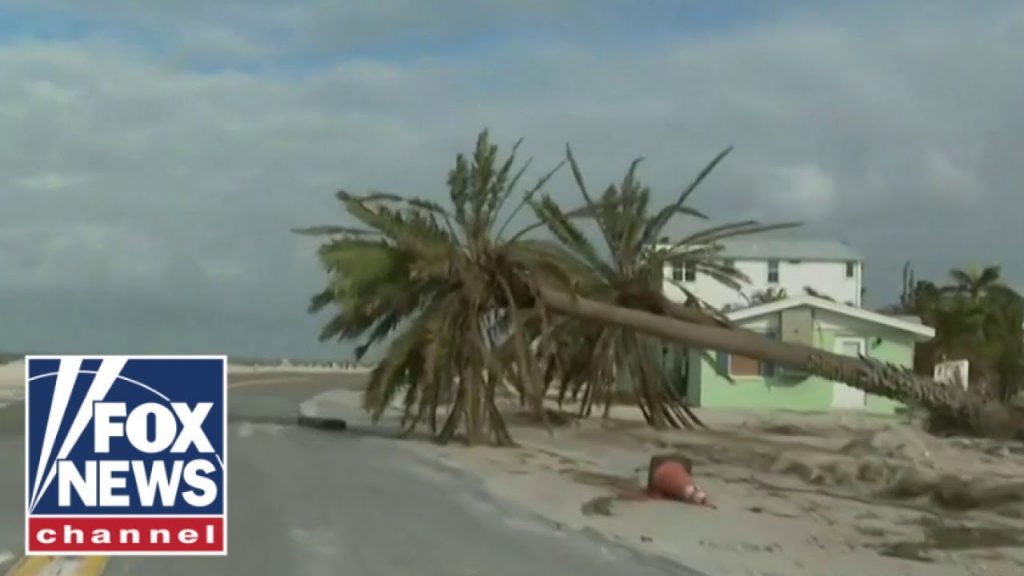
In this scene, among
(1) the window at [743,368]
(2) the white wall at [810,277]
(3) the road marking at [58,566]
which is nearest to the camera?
(3) the road marking at [58,566]

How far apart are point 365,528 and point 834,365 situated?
36.3 ft

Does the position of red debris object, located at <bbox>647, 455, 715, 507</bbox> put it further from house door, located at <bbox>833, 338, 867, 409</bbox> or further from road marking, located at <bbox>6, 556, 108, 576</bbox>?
house door, located at <bbox>833, 338, 867, 409</bbox>

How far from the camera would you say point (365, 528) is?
15.6 metres

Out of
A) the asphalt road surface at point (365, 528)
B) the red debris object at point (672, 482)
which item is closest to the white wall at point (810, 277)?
the asphalt road surface at point (365, 528)

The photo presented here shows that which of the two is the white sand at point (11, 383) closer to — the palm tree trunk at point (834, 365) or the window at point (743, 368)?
the palm tree trunk at point (834, 365)

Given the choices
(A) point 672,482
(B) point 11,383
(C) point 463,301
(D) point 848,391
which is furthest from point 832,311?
(B) point 11,383

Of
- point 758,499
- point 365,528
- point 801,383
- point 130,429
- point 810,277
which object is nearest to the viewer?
point 130,429

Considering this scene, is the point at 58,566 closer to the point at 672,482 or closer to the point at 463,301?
the point at 672,482

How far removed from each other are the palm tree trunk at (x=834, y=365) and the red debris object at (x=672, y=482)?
508cm

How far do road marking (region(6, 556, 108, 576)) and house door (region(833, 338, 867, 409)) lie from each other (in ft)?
132

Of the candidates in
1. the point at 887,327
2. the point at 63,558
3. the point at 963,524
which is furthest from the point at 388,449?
the point at 887,327

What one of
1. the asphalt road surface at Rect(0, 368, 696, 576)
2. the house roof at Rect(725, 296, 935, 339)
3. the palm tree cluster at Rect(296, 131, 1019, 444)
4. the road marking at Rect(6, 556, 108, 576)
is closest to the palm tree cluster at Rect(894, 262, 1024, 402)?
the house roof at Rect(725, 296, 935, 339)

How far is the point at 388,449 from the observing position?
28.1 metres

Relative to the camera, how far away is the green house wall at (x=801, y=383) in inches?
1959
